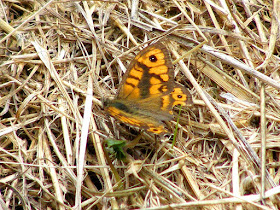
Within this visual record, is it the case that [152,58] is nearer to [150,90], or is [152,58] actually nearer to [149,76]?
[149,76]

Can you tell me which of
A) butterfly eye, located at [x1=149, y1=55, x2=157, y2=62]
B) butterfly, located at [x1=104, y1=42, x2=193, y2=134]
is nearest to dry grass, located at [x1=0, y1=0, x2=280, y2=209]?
butterfly, located at [x1=104, y1=42, x2=193, y2=134]

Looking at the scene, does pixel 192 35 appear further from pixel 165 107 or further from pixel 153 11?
pixel 165 107

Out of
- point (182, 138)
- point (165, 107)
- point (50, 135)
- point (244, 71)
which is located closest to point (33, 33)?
point (50, 135)

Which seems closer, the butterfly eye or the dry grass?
the dry grass

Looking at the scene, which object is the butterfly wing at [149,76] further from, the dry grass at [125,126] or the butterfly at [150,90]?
the dry grass at [125,126]

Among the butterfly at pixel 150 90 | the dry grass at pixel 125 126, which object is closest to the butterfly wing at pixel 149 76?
the butterfly at pixel 150 90

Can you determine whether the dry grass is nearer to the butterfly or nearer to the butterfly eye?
the butterfly

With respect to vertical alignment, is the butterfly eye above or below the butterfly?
above
